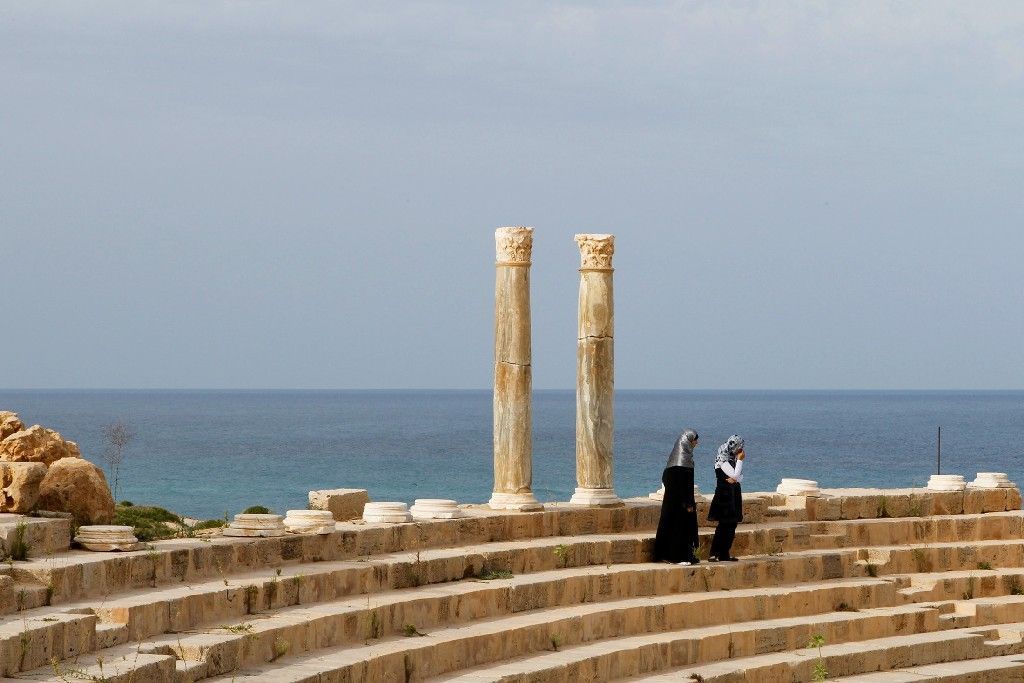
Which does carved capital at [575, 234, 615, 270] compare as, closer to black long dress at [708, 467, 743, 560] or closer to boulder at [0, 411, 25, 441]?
black long dress at [708, 467, 743, 560]

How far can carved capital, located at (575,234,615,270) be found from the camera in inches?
862

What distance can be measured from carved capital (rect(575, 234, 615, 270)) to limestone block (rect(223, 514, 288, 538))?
642cm

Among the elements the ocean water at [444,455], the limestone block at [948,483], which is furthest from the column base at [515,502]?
the ocean water at [444,455]

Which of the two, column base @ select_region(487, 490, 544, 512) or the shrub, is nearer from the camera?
the shrub

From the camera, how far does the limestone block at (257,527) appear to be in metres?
16.9

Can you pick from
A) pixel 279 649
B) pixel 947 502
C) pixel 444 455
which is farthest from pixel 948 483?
pixel 444 455

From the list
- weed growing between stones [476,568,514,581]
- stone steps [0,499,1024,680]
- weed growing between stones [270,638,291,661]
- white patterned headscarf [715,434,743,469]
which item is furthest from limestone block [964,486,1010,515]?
weed growing between stones [270,638,291,661]

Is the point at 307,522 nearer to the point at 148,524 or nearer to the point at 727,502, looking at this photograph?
the point at 148,524

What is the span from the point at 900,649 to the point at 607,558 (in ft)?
11.2

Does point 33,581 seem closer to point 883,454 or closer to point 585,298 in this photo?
point 585,298

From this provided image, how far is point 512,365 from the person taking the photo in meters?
21.1

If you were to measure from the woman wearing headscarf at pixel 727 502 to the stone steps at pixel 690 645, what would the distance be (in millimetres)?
1338

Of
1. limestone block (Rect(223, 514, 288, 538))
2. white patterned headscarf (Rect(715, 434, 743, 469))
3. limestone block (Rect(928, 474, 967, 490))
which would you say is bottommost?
limestone block (Rect(223, 514, 288, 538))

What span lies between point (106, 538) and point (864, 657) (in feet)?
26.8
